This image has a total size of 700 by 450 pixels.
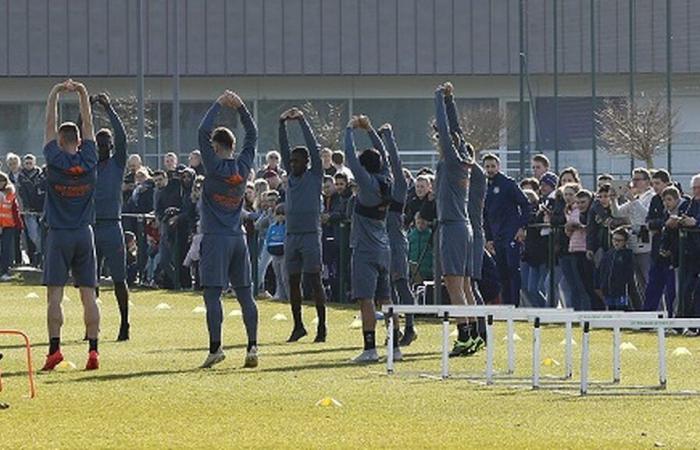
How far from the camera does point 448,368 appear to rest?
64.2ft

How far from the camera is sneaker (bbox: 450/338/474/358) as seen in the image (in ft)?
69.8

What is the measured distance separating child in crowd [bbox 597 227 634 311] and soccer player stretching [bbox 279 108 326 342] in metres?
4.80

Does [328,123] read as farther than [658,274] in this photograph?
Yes

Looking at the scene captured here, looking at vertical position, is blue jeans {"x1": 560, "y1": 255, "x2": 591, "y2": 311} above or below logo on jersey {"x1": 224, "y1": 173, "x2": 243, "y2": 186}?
below

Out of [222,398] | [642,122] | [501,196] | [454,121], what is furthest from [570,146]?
[222,398]

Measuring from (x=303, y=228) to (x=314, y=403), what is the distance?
26.0ft

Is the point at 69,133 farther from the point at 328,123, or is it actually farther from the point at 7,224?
the point at 328,123

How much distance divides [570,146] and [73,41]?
24417 mm

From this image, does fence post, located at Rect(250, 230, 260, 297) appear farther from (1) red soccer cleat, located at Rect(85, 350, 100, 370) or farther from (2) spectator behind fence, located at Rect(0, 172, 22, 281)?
(1) red soccer cleat, located at Rect(85, 350, 100, 370)

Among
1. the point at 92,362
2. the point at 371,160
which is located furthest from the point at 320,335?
the point at 92,362

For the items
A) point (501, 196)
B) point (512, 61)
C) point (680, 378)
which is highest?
point (512, 61)

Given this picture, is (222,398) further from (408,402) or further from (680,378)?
(680,378)

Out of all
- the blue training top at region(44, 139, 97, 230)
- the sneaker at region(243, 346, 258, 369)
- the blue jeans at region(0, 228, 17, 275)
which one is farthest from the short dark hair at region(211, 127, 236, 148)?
the blue jeans at region(0, 228, 17, 275)

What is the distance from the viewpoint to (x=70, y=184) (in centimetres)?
1953
